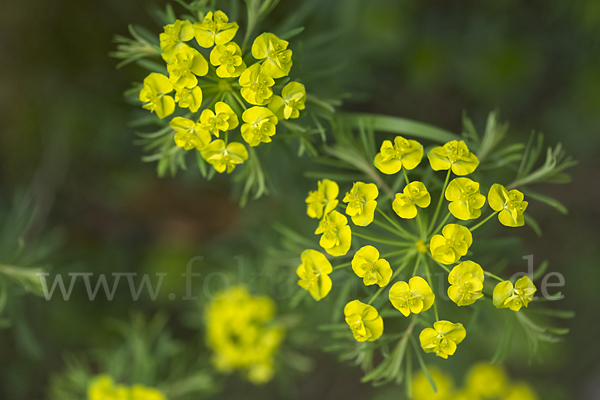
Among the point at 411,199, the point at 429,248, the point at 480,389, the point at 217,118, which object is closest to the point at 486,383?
the point at 480,389

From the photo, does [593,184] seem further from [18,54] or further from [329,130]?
[18,54]

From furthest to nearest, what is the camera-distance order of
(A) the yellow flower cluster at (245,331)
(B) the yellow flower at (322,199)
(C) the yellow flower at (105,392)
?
(A) the yellow flower cluster at (245,331)
(C) the yellow flower at (105,392)
(B) the yellow flower at (322,199)

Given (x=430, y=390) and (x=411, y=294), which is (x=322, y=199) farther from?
(x=430, y=390)

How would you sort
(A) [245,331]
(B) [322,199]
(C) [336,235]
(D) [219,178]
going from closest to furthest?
(C) [336,235], (B) [322,199], (A) [245,331], (D) [219,178]

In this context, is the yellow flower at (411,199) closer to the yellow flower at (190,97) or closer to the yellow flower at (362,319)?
the yellow flower at (362,319)

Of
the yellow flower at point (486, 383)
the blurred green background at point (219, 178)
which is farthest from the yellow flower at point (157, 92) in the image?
the yellow flower at point (486, 383)

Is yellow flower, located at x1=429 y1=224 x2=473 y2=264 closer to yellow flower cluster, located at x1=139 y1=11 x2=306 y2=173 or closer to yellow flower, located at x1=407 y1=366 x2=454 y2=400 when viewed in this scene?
yellow flower cluster, located at x1=139 y1=11 x2=306 y2=173

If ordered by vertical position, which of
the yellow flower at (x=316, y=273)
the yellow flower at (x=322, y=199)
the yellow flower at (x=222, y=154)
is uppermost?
the yellow flower at (x=222, y=154)
